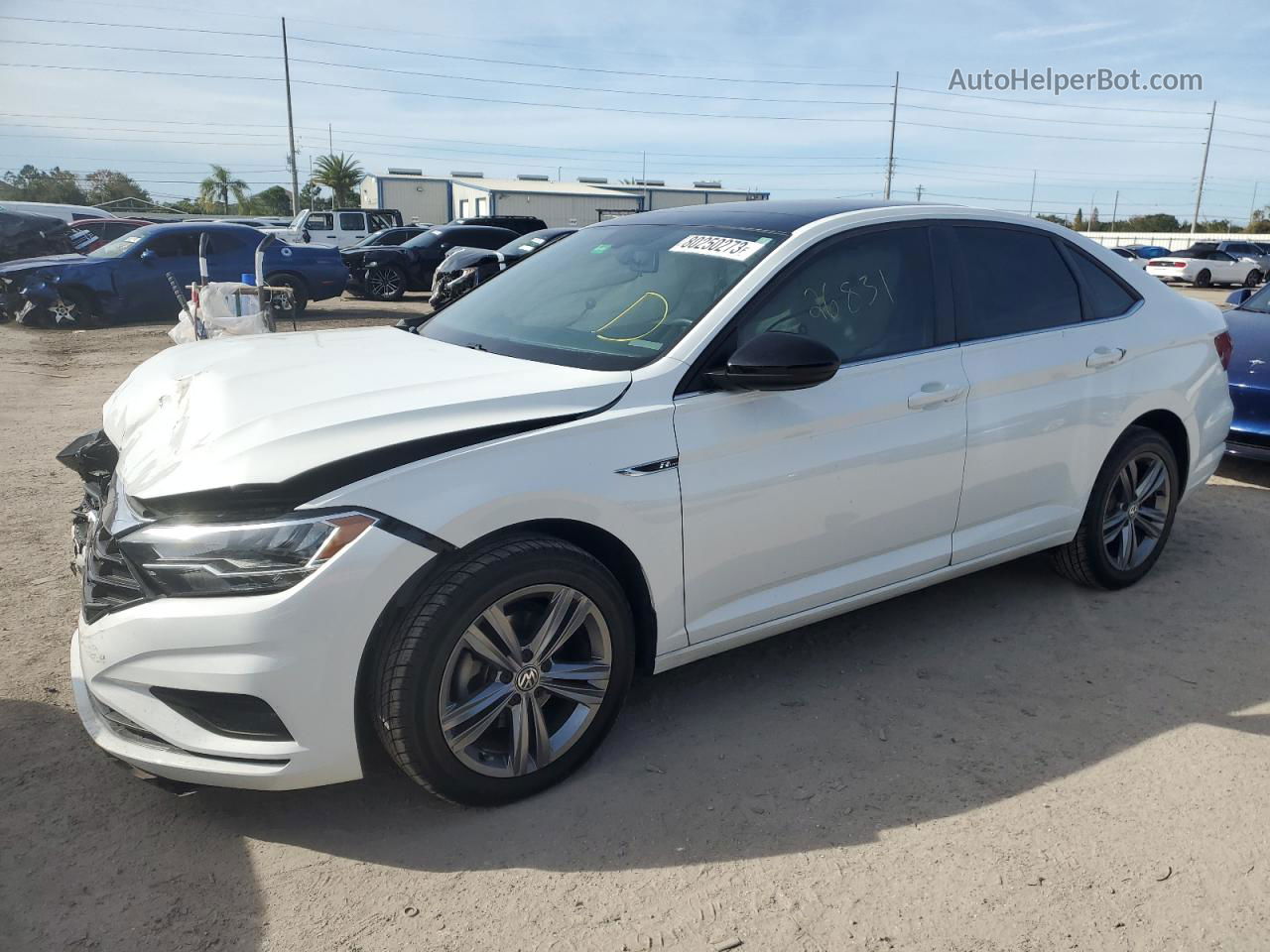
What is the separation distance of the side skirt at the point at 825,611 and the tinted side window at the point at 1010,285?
89cm

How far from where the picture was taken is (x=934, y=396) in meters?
3.50

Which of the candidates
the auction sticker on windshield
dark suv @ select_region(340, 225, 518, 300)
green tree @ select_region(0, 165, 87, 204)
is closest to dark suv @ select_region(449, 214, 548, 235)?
dark suv @ select_region(340, 225, 518, 300)

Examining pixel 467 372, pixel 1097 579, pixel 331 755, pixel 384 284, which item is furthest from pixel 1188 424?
pixel 384 284

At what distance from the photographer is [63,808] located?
108 inches

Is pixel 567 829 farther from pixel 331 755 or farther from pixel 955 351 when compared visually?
pixel 955 351

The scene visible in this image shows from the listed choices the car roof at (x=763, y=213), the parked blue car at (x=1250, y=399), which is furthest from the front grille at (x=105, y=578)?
the parked blue car at (x=1250, y=399)

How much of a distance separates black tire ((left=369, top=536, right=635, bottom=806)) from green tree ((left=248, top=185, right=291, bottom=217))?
83982 mm

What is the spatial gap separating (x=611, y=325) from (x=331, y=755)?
5.34 ft

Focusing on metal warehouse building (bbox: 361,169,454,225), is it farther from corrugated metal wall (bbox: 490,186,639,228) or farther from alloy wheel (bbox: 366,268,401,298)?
alloy wheel (bbox: 366,268,401,298)

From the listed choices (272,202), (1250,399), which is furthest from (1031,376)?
(272,202)

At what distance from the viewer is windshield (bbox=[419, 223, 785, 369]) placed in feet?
10.4

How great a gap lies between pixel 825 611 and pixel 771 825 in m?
0.88

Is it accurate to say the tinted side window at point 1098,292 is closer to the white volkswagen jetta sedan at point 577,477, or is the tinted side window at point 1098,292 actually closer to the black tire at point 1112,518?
the white volkswagen jetta sedan at point 577,477

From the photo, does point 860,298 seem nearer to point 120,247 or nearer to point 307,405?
point 307,405
